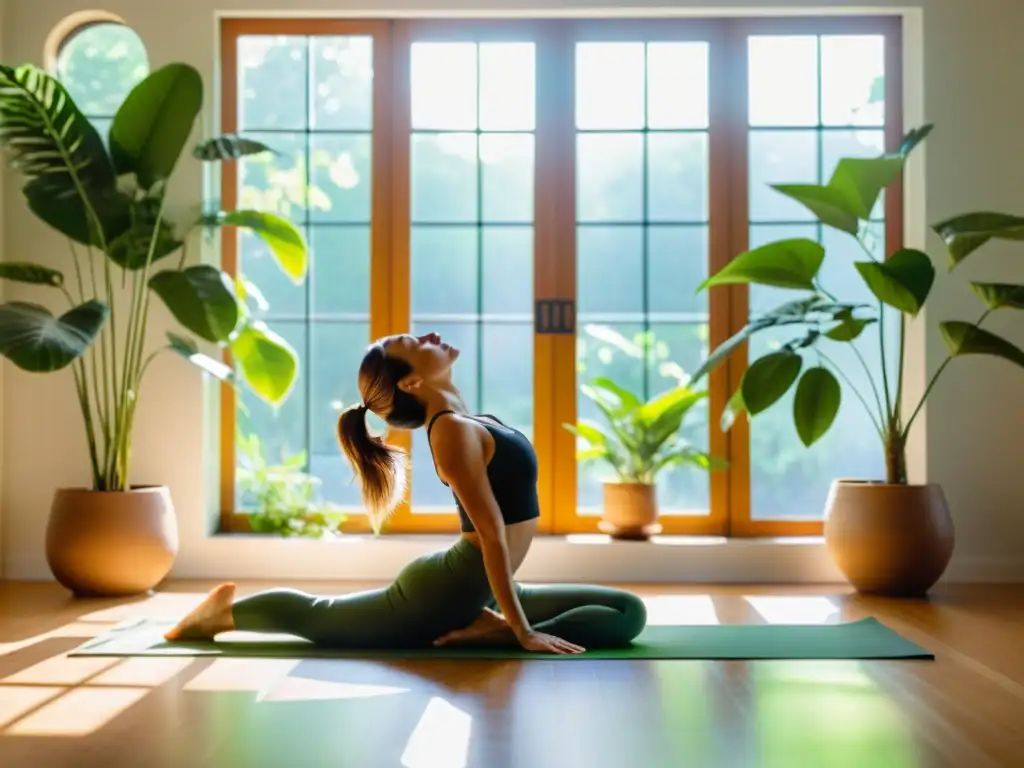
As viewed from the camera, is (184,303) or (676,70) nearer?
(184,303)

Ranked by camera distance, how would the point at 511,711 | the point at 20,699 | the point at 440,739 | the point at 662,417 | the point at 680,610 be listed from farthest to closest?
the point at 662,417 < the point at 680,610 < the point at 20,699 < the point at 511,711 < the point at 440,739

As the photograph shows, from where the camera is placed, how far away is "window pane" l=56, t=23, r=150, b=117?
5.33 meters

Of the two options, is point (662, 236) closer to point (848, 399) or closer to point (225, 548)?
point (848, 399)

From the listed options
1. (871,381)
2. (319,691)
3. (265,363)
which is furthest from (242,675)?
(871,381)

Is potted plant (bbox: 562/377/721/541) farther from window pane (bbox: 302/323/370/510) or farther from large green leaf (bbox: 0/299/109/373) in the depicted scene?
large green leaf (bbox: 0/299/109/373)

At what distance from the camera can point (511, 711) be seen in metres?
2.77

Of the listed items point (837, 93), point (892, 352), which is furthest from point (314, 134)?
point (892, 352)

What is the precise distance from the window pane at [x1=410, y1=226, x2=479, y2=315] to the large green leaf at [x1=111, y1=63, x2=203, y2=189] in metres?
1.15

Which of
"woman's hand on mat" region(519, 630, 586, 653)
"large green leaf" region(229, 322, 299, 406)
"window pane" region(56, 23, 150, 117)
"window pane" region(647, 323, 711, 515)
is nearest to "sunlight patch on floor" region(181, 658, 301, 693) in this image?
"woman's hand on mat" region(519, 630, 586, 653)

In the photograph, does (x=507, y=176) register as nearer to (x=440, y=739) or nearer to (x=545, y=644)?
(x=545, y=644)

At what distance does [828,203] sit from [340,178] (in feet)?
6.99

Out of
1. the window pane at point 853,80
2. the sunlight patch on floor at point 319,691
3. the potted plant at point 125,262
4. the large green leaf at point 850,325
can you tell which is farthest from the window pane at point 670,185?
the sunlight patch on floor at point 319,691

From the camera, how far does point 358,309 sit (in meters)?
5.41

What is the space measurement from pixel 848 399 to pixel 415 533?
197 cm
